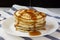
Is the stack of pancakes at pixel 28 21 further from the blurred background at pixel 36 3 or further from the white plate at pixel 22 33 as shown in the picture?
the blurred background at pixel 36 3

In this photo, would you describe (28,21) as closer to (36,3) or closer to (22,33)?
(22,33)

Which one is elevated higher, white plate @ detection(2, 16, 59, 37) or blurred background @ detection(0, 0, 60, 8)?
blurred background @ detection(0, 0, 60, 8)

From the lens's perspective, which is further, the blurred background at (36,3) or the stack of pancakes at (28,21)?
the blurred background at (36,3)

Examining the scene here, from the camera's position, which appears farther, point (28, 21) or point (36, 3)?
point (36, 3)

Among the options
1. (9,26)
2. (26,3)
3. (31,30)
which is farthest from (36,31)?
(26,3)

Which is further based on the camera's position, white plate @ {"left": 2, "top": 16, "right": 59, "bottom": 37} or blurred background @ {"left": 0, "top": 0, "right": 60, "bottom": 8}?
blurred background @ {"left": 0, "top": 0, "right": 60, "bottom": 8}

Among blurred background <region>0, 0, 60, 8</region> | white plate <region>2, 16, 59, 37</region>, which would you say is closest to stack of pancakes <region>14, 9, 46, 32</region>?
white plate <region>2, 16, 59, 37</region>

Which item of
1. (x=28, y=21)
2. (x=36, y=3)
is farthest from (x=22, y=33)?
(x=36, y=3)

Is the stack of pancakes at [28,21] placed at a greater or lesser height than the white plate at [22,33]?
greater

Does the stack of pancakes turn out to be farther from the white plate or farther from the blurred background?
the blurred background

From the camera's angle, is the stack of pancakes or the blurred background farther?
the blurred background

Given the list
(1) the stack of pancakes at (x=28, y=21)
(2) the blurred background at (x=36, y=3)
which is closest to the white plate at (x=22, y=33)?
(1) the stack of pancakes at (x=28, y=21)
